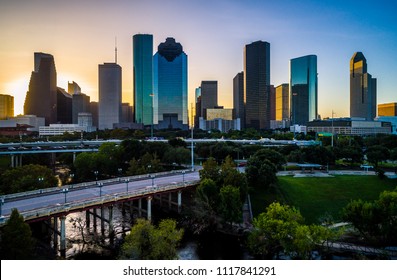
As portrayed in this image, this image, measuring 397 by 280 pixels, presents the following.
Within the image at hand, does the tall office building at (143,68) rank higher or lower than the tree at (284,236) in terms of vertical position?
higher

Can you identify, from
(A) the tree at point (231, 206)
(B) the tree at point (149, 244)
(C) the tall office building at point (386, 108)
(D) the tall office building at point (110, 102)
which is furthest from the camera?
(D) the tall office building at point (110, 102)

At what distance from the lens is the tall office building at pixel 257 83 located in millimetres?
109812

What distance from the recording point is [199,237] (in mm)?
15109

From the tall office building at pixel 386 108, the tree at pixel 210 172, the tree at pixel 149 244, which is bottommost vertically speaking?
the tree at pixel 149 244

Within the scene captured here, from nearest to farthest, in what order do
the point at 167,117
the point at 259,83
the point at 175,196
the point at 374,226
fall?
the point at 374,226
the point at 175,196
the point at 167,117
the point at 259,83

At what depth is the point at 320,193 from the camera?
19.7 meters

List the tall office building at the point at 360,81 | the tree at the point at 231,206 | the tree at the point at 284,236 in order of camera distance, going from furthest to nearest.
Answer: the tree at the point at 231,206
the tree at the point at 284,236
the tall office building at the point at 360,81

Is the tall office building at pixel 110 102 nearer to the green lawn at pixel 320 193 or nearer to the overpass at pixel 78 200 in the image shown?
the overpass at pixel 78 200

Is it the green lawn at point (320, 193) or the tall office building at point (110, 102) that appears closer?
the green lawn at point (320, 193)

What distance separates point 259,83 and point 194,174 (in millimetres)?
94662

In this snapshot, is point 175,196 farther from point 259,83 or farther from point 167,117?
point 259,83

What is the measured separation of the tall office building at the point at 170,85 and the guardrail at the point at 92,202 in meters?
83.3

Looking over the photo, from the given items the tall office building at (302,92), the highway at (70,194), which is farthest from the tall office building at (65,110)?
the highway at (70,194)
